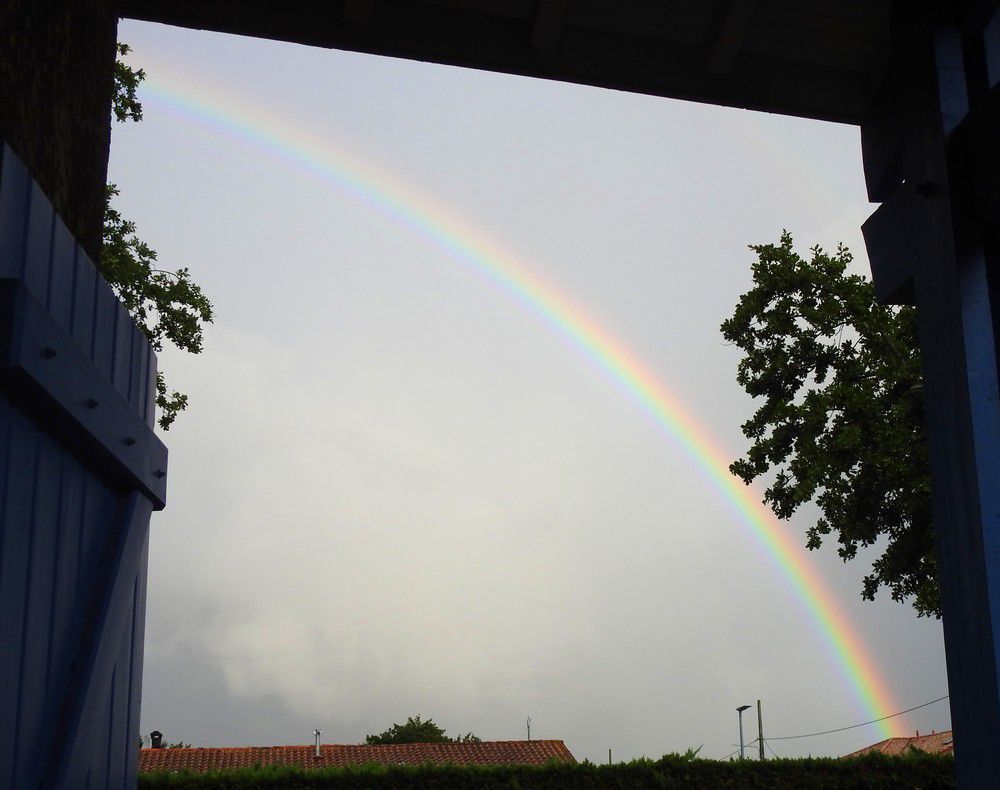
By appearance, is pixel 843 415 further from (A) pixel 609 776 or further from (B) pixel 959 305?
(B) pixel 959 305

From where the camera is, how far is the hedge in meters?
10.1

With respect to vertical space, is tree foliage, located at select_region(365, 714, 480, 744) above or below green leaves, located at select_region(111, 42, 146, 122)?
below

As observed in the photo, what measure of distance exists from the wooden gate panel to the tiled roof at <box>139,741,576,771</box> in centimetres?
2318

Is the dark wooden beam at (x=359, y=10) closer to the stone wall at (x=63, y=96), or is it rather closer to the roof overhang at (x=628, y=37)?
the roof overhang at (x=628, y=37)

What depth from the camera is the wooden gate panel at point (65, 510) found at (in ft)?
5.14

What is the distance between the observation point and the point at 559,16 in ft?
9.00

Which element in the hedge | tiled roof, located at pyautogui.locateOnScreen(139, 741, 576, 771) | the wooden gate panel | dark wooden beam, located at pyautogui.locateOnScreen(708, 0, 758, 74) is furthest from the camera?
tiled roof, located at pyautogui.locateOnScreen(139, 741, 576, 771)

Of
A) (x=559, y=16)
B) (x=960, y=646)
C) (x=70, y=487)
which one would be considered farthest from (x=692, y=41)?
(x=70, y=487)

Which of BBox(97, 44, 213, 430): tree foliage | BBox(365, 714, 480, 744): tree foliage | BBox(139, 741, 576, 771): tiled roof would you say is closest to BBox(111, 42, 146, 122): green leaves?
BBox(97, 44, 213, 430): tree foliage

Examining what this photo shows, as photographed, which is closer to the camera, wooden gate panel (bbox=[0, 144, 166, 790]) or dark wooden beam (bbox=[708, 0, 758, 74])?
wooden gate panel (bbox=[0, 144, 166, 790])

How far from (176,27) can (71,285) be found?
52.2 inches

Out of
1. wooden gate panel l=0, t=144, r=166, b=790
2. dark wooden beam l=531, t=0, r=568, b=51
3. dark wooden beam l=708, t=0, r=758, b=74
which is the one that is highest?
dark wooden beam l=531, t=0, r=568, b=51

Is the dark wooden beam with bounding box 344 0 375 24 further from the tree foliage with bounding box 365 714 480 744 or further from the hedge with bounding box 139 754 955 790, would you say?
the tree foliage with bounding box 365 714 480 744

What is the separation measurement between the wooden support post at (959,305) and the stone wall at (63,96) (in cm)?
181
